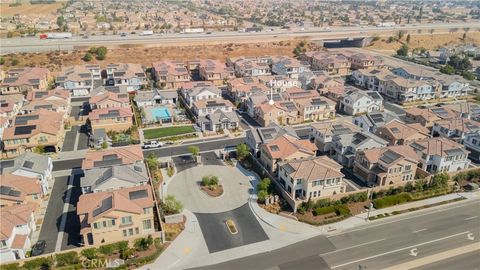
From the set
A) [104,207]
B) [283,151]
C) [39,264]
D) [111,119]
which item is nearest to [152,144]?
[111,119]

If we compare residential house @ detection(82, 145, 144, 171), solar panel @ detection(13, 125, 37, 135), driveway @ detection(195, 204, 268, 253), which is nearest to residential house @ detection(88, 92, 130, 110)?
solar panel @ detection(13, 125, 37, 135)

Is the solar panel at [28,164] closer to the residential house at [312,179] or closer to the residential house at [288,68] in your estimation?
the residential house at [312,179]

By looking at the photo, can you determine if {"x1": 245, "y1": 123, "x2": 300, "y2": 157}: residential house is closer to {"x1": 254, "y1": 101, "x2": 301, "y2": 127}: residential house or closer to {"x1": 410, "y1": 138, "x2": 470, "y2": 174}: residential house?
{"x1": 254, "y1": 101, "x2": 301, "y2": 127}: residential house

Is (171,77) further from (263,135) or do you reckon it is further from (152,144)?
(263,135)

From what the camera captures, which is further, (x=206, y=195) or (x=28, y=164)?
(x=206, y=195)

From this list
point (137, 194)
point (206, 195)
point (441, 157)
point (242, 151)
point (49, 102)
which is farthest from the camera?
point (49, 102)

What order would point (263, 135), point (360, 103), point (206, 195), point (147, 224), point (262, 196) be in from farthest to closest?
point (360, 103)
point (263, 135)
point (206, 195)
point (262, 196)
point (147, 224)
